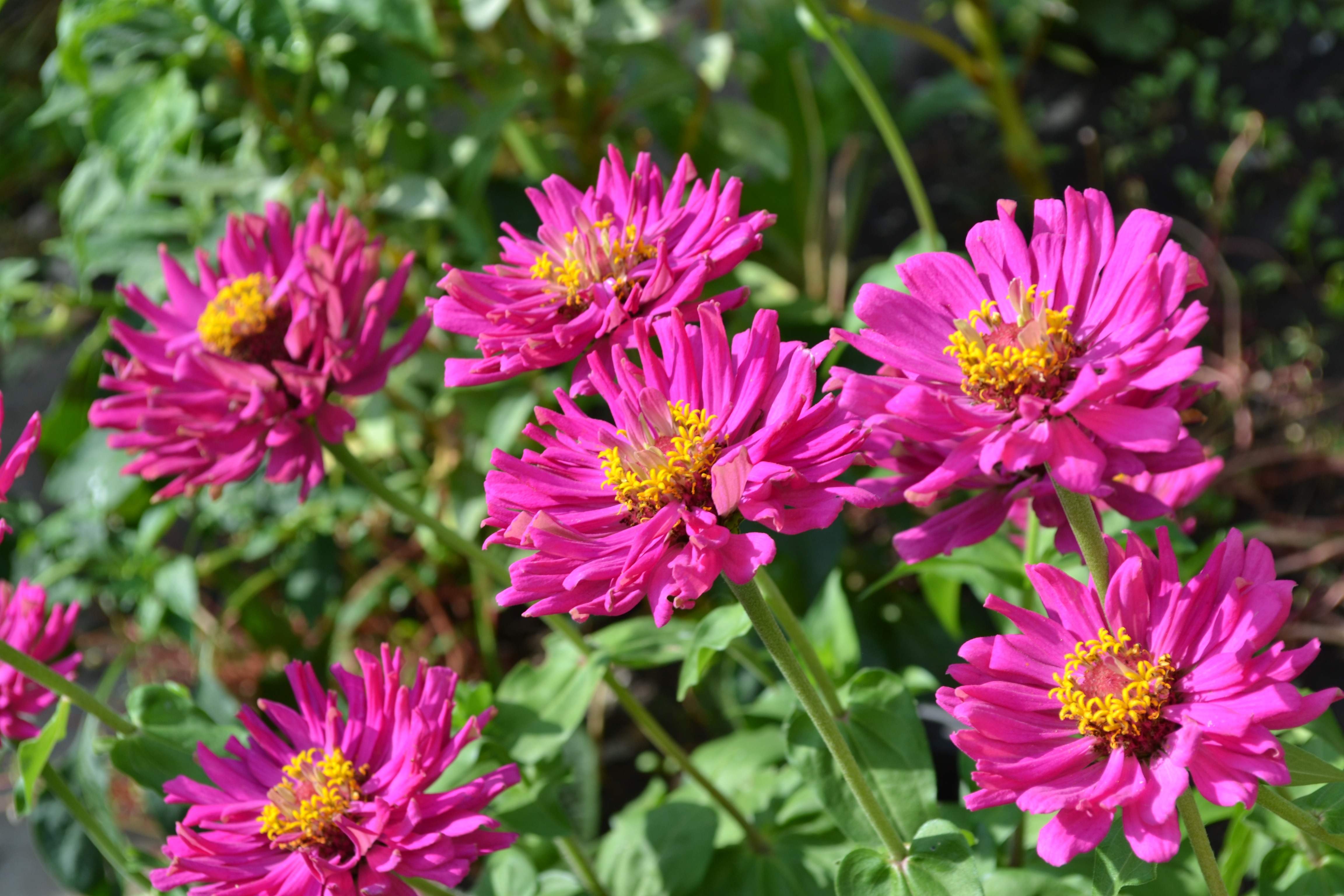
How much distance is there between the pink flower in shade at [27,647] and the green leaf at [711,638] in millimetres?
526

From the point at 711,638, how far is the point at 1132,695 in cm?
28

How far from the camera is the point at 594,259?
0.74 metres

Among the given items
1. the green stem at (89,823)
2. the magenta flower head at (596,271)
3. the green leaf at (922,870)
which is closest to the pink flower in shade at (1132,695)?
the green leaf at (922,870)

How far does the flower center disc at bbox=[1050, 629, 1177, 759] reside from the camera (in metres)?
0.59

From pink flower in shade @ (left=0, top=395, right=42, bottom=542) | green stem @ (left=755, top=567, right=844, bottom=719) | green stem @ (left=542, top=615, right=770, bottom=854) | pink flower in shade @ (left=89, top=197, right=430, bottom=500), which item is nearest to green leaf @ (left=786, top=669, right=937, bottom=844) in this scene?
green stem @ (left=755, top=567, right=844, bottom=719)

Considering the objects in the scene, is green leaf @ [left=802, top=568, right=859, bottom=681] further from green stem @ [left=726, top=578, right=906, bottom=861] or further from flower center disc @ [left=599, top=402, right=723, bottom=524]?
flower center disc @ [left=599, top=402, right=723, bottom=524]

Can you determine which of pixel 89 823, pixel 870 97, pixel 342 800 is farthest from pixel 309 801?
pixel 870 97

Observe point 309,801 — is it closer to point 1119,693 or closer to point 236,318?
point 236,318

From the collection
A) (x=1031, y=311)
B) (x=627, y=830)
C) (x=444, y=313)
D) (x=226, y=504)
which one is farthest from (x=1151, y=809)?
(x=226, y=504)

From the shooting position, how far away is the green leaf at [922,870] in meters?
0.70

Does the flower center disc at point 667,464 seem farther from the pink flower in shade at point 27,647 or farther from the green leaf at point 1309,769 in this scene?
the pink flower in shade at point 27,647

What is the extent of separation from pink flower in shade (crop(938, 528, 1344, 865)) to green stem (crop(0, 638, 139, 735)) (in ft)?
1.86

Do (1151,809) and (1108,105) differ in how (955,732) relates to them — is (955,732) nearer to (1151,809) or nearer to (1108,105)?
(1151,809)

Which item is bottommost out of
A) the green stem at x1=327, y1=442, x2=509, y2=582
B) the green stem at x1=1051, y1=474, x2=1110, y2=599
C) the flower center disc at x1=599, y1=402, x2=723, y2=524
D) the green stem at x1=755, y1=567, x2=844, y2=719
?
the green stem at x1=755, y1=567, x2=844, y2=719
